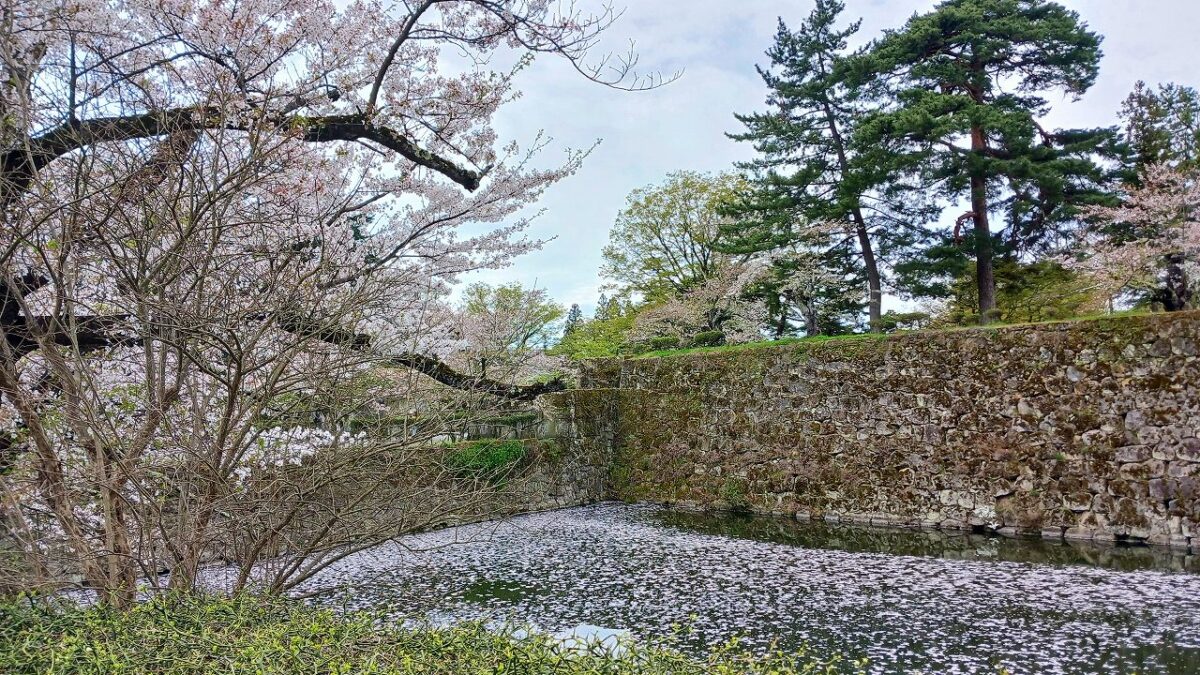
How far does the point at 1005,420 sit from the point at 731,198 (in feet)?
33.1

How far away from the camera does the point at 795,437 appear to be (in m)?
8.98

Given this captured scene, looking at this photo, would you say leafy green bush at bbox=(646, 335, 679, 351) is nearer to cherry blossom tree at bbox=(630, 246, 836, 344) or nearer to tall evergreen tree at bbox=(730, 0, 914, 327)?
cherry blossom tree at bbox=(630, 246, 836, 344)

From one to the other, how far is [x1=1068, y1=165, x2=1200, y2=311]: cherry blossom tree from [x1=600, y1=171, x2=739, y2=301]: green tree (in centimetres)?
739

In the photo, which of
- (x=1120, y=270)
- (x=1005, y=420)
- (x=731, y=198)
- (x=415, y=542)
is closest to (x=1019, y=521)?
(x=1005, y=420)

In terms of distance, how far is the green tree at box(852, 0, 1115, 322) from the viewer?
401 inches

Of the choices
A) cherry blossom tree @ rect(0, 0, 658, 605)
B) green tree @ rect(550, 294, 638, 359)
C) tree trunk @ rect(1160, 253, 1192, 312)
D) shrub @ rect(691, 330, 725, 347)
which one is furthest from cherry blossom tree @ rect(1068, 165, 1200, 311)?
cherry blossom tree @ rect(0, 0, 658, 605)

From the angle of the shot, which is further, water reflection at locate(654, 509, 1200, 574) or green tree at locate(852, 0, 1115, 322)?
green tree at locate(852, 0, 1115, 322)

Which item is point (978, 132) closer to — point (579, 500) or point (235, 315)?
point (579, 500)

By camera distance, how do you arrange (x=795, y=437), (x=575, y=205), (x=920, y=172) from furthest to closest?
(x=920, y=172)
(x=795, y=437)
(x=575, y=205)

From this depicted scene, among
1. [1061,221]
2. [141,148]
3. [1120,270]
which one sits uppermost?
Result: [1061,221]

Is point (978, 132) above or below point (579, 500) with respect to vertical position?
above

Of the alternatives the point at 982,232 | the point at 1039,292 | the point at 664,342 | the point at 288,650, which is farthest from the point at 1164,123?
the point at 288,650

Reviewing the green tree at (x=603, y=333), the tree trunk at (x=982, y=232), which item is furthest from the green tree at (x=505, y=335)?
the green tree at (x=603, y=333)

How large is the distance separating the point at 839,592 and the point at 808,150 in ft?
33.7
